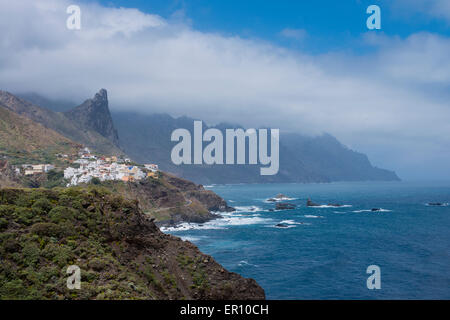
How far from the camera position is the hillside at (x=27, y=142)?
88.6 metres

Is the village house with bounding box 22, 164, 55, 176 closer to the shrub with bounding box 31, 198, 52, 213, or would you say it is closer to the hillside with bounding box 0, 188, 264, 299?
the hillside with bounding box 0, 188, 264, 299

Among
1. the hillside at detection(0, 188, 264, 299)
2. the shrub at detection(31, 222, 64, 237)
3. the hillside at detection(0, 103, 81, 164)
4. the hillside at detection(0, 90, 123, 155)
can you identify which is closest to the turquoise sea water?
the hillside at detection(0, 188, 264, 299)

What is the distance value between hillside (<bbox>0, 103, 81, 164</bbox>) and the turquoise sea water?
1971 inches

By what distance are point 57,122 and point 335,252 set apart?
181232 millimetres

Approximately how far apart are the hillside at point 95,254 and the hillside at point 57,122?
160224 millimetres

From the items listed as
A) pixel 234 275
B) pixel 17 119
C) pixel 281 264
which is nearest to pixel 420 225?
pixel 281 264

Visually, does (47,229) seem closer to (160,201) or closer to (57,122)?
(160,201)

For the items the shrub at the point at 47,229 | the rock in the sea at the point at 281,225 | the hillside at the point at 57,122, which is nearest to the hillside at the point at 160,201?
the rock in the sea at the point at 281,225

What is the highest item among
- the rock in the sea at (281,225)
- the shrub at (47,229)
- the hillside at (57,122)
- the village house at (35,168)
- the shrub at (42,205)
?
the hillside at (57,122)

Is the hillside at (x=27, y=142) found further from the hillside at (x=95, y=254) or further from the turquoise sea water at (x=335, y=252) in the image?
the hillside at (x=95, y=254)

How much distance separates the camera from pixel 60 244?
18.9m

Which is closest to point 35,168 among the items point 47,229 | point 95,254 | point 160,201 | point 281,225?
point 160,201

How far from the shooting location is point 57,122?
18575 centimetres
